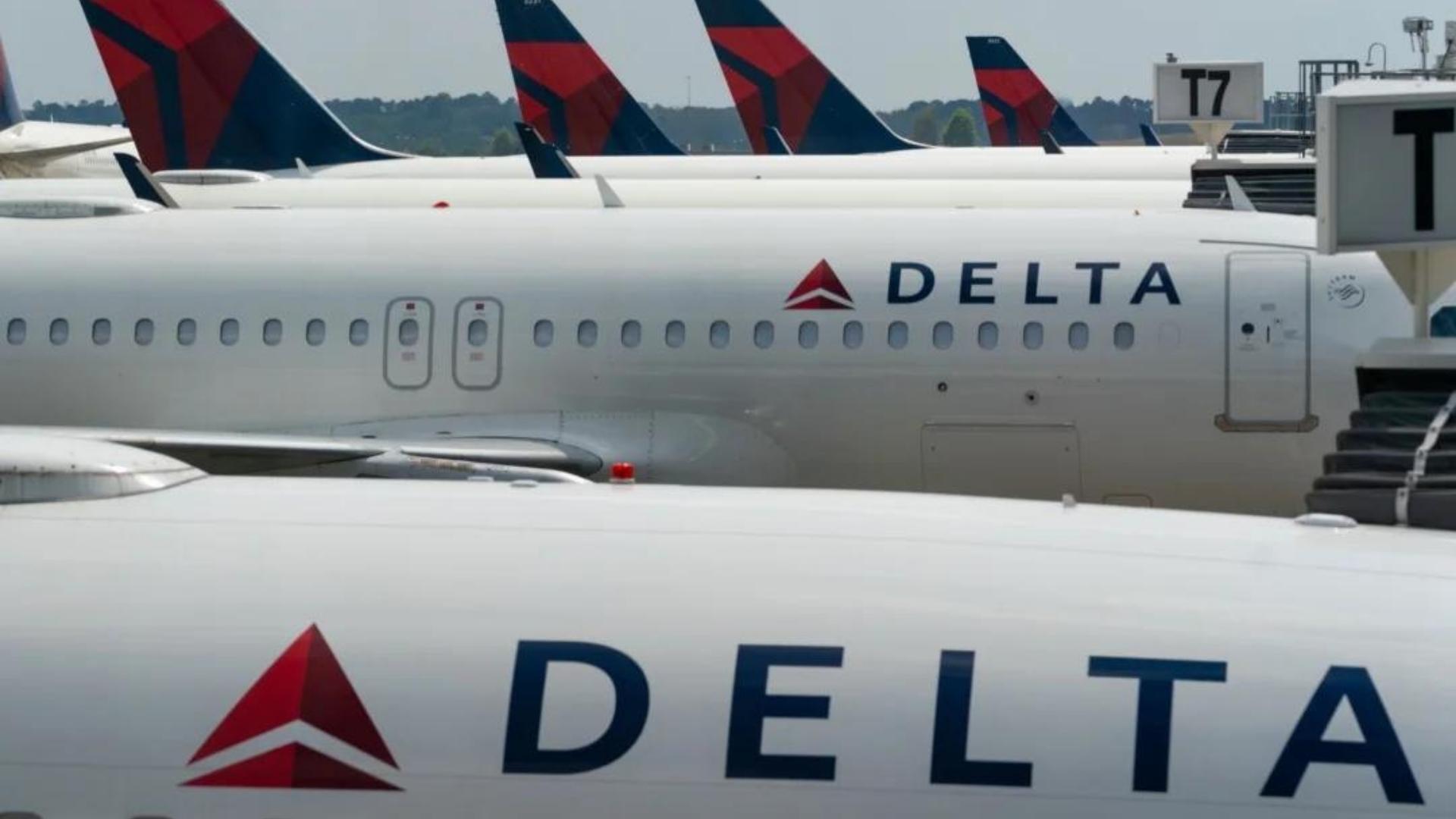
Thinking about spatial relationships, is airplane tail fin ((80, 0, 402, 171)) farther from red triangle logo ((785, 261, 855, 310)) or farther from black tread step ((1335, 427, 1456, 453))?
black tread step ((1335, 427, 1456, 453))

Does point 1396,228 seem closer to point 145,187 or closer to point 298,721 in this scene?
point 298,721

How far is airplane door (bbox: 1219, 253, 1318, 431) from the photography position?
15570 mm

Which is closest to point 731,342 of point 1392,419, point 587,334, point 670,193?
point 587,334

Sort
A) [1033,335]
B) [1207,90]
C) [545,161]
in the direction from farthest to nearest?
[545,161]
[1207,90]
[1033,335]

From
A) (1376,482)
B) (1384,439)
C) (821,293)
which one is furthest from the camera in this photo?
(821,293)

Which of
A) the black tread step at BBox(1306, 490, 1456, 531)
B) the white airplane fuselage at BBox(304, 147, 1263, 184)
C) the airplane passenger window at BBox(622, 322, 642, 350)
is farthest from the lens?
the white airplane fuselage at BBox(304, 147, 1263, 184)

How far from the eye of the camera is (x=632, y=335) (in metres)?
16.8

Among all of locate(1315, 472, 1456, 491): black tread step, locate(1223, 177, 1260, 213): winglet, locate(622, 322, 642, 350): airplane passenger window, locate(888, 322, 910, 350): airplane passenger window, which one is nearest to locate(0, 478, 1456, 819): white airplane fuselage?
locate(1315, 472, 1456, 491): black tread step

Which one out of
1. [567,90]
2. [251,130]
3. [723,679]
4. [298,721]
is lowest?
[298,721]

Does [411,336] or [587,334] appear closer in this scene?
[587,334]

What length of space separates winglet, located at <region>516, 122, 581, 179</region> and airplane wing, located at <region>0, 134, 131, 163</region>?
123ft

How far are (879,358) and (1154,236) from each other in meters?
2.13

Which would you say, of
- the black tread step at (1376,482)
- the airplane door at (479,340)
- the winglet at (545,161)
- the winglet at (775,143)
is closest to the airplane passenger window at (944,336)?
the airplane door at (479,340)

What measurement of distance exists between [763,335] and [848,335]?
24.4 inches
